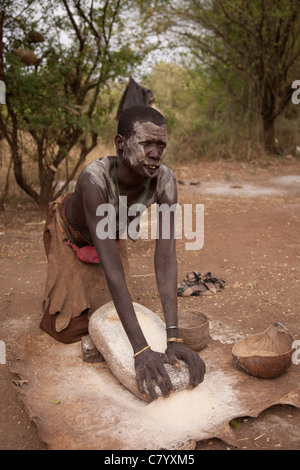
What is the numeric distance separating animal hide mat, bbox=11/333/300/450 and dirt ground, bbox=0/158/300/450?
7cm

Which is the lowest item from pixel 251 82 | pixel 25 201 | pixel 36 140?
pixel 25 201

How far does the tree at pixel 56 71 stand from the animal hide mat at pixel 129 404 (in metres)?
3.70

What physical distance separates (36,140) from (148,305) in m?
3.35

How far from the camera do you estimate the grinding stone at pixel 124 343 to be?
226 cm

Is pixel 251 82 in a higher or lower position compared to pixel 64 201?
higher

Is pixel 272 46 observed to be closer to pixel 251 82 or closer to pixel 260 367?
pixel 251 82

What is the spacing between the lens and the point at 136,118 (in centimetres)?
242

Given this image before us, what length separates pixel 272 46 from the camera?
9.31m

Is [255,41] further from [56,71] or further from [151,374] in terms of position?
[151,374]

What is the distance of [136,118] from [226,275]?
205 cm

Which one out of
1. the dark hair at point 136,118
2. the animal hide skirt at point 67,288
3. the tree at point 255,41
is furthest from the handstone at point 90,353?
the tree at point 255,41

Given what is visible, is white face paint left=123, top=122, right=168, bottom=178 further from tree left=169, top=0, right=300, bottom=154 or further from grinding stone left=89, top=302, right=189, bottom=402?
tree left=169, top=0, right=300, bottom=154

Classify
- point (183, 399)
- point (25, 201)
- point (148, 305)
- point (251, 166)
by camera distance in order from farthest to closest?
point (251, 166), point (25, 201), point (148, 305), point (183, 399)

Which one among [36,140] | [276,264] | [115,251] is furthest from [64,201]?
[36,140]
